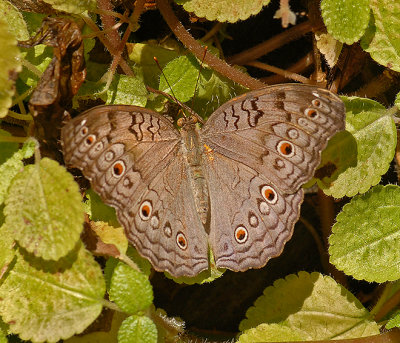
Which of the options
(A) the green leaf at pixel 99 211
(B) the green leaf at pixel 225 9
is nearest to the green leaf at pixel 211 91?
(B) the green leaf at pixel 225 9

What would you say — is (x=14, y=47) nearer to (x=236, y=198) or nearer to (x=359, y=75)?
(x=236, y=198)

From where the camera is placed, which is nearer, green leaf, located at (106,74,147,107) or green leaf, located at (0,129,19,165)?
green leaf, located at (0,129,19,165)

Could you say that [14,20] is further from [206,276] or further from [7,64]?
[206,276]

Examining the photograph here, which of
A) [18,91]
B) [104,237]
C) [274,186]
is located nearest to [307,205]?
[274,186]

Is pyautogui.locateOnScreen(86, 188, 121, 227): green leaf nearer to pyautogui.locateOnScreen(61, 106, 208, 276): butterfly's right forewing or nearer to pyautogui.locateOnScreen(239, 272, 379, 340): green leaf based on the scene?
pyautogui.locateOnScreen(61, 106, 208, 276): butterfly's right forewing

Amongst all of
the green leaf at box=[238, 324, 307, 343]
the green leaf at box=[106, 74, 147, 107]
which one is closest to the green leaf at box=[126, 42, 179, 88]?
the green leaf at box=[106, 74, 147, 107]
